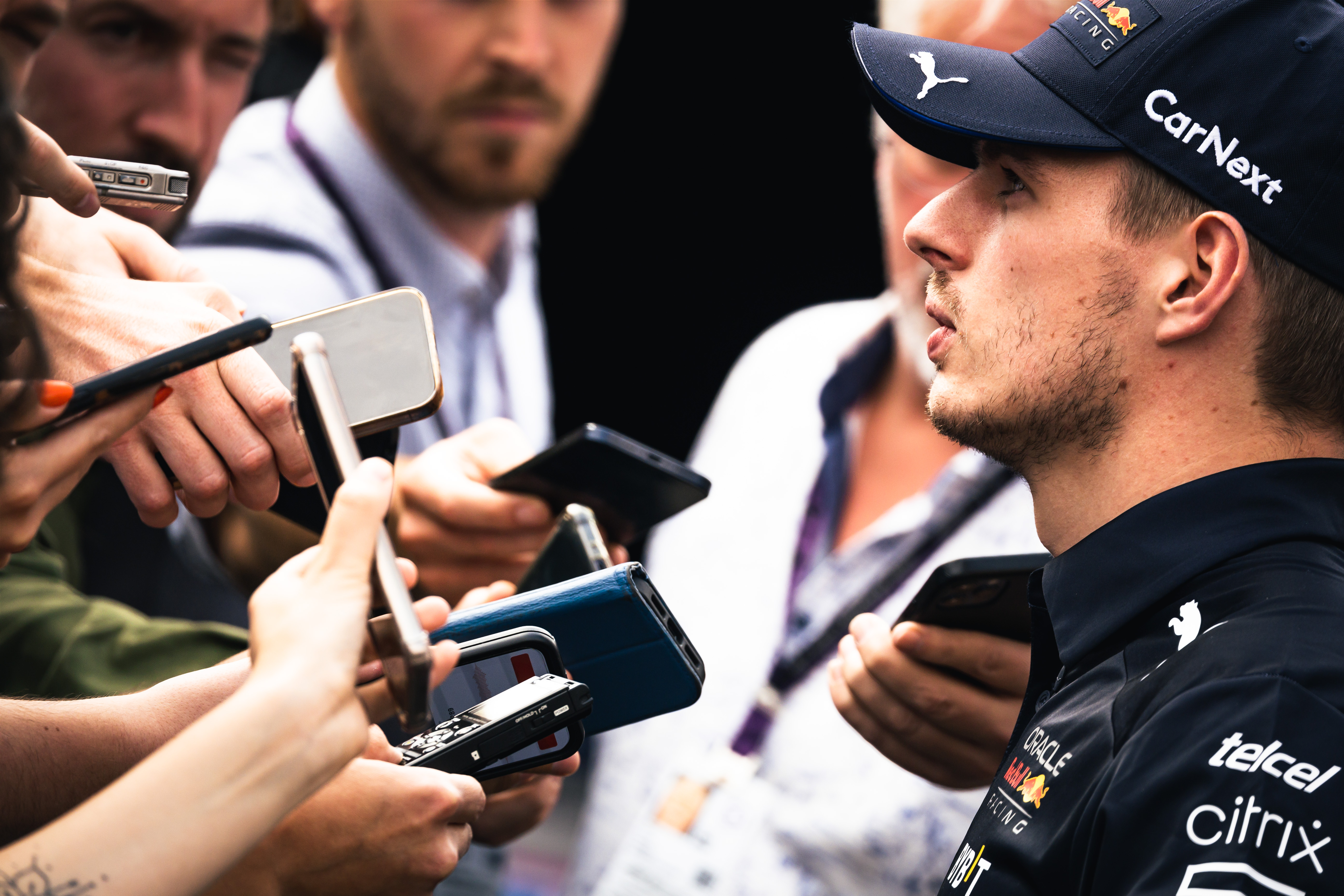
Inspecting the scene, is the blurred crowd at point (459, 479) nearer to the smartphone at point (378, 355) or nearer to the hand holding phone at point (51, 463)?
the hand holding phone at point (51, 463)

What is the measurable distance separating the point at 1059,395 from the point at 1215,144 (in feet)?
1.13

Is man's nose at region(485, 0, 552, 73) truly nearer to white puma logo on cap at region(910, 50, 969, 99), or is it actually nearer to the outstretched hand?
white puma logo on cap at region(910, 50, 969, 99)

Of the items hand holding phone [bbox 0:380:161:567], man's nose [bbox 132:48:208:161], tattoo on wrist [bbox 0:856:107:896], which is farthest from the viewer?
man's nose [bbox 132:48:208:161]

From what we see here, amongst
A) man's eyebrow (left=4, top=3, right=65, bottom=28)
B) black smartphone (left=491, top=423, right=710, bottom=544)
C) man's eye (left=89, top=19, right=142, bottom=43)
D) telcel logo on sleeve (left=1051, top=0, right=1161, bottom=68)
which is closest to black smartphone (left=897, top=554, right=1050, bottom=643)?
black smartphone (left=491, top=423, right=710, bottom=544)

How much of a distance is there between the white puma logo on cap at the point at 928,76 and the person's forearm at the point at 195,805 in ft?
3.59

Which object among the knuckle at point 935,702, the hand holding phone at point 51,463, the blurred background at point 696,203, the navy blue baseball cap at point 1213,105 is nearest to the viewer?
the hand holding phone at point 51,463

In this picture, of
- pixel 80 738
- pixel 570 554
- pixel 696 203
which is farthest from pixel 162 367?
pixel 696 203

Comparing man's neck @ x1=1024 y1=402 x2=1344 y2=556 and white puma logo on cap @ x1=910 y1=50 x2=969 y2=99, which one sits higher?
white puma logo on cap @ x1=910 y1=50 x2=969 y2=99

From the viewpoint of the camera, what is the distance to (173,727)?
1.34 m

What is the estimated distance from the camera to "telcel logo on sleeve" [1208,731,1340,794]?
35.3 inches

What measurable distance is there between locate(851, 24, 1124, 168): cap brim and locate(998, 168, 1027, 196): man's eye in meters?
0.06

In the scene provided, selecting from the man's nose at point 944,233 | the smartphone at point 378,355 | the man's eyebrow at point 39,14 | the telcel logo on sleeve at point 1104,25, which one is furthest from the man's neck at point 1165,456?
the man's eyebrow at point 39,14

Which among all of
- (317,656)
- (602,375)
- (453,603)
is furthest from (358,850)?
(602,375)

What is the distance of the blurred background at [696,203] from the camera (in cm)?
301
